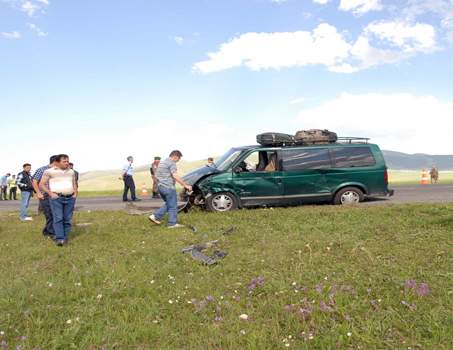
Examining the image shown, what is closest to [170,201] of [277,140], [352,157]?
[277,140]

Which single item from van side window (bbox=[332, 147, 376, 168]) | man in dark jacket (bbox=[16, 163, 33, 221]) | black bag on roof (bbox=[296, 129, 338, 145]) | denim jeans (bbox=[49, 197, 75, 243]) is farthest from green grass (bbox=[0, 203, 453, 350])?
black bag on roof (bbox=[296, 129, 338, 145])

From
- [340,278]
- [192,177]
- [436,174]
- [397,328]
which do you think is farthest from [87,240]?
[436,174]

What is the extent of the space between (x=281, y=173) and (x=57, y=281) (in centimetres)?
719

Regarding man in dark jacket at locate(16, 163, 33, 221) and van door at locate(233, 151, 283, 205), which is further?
man in dark jacket at locate(16, 163, 33, 221)

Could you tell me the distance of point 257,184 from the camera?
10469 millimetres

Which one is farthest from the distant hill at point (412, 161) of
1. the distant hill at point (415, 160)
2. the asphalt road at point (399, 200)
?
the asphalt road at point (399, 200)

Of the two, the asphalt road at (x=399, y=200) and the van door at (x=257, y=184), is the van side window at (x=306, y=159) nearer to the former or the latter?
the van door at (x=257, y=184)

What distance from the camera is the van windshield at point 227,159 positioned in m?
10.7

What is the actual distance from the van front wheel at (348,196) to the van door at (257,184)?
1.86 meters

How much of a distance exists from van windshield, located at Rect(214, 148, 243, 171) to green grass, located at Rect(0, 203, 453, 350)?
12.1 ft

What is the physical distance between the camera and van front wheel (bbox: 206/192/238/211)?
10.2 metres

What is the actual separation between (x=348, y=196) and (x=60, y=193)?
814cm

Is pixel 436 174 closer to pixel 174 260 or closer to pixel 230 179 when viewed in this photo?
pixel 230 179

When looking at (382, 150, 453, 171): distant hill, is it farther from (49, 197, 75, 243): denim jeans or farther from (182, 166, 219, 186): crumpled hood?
(49, 197, 75, 243): denim jeans
